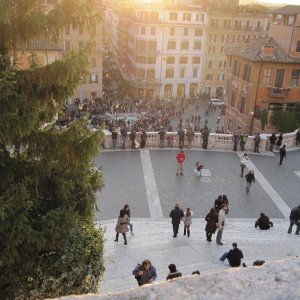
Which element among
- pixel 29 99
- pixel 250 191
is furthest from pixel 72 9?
pixel 250 191

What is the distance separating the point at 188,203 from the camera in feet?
63.4

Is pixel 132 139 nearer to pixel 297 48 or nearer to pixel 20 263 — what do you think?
pixel 20 263

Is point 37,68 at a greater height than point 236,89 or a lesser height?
greater

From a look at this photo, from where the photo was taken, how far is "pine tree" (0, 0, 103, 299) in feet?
27.6

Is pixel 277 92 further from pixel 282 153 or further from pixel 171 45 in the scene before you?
pixel 171 45

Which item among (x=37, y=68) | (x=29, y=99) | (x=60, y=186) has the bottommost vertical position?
(x=60, y=186)

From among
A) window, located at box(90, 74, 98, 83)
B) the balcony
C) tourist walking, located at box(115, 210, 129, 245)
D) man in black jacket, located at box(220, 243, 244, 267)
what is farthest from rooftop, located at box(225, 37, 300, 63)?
man in black jacket, located at box(220, 243, 244, 267)

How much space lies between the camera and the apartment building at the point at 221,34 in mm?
72812

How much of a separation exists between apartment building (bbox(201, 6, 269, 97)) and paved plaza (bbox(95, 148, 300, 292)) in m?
49.7

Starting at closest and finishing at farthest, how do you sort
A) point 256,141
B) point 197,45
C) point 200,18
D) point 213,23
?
point 256,141, point 200,18, point 213,23, point 197,45

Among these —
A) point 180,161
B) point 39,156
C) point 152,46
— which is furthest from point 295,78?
point 39,156

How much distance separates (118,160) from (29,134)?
15119 mm

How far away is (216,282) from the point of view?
3578mm

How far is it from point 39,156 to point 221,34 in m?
68.9
